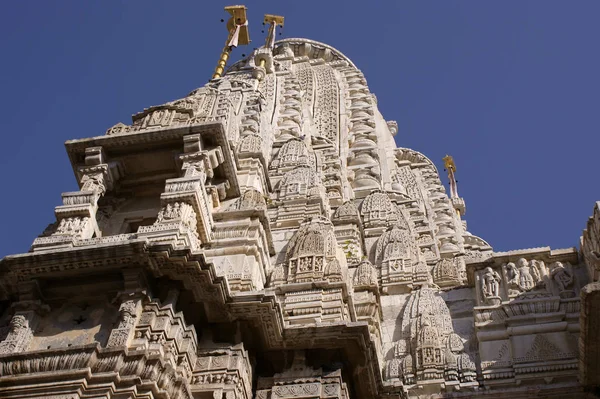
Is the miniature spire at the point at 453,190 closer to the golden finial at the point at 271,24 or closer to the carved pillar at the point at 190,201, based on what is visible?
the golden finial at the point at 271,24

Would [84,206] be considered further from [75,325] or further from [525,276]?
[525,276]

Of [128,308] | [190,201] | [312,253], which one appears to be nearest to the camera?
[128,308]

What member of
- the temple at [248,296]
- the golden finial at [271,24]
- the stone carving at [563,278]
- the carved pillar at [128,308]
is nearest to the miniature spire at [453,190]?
the golden finial at [271,24]

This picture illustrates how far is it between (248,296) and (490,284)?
579cm

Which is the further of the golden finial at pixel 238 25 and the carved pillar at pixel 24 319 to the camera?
the golden finial at pixel 238 25

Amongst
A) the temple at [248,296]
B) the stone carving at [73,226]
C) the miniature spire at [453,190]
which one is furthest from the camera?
the miniature spire at [453,190]

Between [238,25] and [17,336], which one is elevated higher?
[238,25]

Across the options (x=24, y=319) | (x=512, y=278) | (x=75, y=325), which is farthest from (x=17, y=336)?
(x=512, y=278)

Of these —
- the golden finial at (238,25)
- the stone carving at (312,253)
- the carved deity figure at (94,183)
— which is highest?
the golden finial at (238,25)

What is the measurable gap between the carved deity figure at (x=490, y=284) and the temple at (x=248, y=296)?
0.12 feet

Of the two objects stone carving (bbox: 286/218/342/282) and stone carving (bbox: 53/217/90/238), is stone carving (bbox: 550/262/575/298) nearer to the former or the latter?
stone carving (bbox: 286/218/342/282)

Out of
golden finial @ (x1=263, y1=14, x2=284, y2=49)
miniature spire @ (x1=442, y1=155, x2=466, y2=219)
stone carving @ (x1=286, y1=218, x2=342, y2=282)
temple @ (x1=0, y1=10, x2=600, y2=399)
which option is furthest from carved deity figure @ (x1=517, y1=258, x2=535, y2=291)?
golden finial @ (x1=263, y1=14, x2=284, y2=49)

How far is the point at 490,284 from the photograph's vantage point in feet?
53.3

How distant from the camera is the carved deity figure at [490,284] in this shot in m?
16.0
